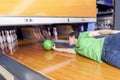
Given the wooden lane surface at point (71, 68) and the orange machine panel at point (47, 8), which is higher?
the orange machine panel at point (47, 8)

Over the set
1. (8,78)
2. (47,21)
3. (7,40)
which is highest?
(47,21)

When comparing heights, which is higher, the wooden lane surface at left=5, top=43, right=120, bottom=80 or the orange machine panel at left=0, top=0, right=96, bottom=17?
the orange machine panel at left=0, top=0, right=96, bottom=17

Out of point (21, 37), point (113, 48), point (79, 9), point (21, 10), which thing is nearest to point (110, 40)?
point (113, 48)

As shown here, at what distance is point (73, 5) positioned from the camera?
147cm

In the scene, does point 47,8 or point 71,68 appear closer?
point 71,68

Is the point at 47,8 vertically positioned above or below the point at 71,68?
above

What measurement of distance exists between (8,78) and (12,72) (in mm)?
78

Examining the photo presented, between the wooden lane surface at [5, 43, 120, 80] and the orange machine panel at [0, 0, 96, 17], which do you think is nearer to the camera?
the wooden lane surface at [5, 43, 120, 80]

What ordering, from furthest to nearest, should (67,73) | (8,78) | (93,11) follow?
(93,11)
(8,78)
(67,73)

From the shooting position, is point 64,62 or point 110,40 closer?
point 110,40

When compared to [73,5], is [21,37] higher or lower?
lower

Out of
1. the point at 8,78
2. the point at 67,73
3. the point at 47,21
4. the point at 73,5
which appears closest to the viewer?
the point at 67,73

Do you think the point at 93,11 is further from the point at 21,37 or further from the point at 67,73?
the point at 67,73

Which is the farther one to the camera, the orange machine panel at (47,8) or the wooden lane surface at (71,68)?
the orange machine panel at (47,8)
